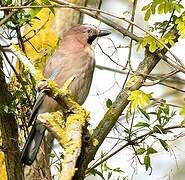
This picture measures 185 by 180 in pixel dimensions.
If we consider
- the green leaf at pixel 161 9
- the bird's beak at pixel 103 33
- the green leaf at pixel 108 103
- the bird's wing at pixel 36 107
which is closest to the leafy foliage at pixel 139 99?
the green leaf at pixel 161 9

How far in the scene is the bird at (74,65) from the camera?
3.62 metres

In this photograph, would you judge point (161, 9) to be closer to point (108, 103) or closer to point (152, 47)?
point (152, 47)

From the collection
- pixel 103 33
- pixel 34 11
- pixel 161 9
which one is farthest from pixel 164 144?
pixel 103 33

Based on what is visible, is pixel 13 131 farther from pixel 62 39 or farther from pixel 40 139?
pixel 62 39

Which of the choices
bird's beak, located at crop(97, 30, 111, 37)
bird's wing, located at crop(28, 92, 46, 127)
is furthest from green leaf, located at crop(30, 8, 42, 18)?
bird's beak, located at crop(97, 30, 111, 37)

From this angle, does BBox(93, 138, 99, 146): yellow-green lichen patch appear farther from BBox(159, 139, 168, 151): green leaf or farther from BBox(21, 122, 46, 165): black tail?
BBox(21, 122, 46, 165): black tail

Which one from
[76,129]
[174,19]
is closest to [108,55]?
[174,19]

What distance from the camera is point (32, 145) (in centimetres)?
331

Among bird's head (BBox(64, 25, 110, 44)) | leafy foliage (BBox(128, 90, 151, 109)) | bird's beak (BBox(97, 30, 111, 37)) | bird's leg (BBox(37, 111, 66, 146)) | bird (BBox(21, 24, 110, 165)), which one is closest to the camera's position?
bird's leg (BBox(37, 111, 66, 146))

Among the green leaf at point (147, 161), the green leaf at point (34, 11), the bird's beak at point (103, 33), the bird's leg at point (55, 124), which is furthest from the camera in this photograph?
the bird's beak at point (103, 33)

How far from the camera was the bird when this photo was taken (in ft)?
11.9

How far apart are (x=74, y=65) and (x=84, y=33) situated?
0.91 ft

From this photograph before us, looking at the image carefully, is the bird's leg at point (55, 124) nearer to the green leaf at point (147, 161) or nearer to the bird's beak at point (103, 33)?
the green leaf at point (147, 161)

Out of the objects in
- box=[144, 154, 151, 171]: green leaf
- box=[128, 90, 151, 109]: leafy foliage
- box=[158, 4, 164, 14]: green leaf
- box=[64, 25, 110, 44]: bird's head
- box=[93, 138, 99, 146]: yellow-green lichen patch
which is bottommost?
box=[93, 138, 99, 146]: yellow-green lichen patch
